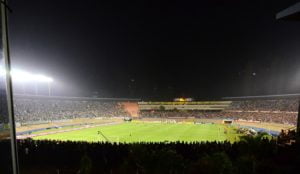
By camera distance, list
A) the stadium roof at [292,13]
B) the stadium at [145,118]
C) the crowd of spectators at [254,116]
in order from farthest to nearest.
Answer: the crowd of spectators at [254,116] → the stadium at [145,118] → the stadium roof at [292,13]

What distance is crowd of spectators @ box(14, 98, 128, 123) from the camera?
49.4m

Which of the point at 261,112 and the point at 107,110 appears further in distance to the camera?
the point at 107,110

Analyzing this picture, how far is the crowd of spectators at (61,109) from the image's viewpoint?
49406mm

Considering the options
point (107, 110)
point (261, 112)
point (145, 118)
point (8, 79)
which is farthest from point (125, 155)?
point (107, 110)

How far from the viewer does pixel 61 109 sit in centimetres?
6062

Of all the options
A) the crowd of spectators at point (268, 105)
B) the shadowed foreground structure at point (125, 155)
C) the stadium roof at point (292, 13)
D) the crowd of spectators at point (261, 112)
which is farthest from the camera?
the crowd of spectators at point (268, 105)

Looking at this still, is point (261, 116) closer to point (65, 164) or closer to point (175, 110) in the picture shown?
point (175, 110)

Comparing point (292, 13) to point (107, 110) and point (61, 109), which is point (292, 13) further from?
point (107, 110)

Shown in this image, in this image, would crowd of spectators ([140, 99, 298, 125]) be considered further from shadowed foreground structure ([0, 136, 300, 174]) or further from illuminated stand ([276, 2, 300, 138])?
illuminated stand ([276, 2, 300, 138])

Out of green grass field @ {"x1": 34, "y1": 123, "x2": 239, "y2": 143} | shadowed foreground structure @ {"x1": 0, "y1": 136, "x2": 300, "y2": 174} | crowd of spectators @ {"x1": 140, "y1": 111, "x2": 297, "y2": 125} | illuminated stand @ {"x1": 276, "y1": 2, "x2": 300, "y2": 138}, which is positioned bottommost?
crowd of spectators @ {"x1": 140, "y1": 111, "x2": 297, "y2": 125}

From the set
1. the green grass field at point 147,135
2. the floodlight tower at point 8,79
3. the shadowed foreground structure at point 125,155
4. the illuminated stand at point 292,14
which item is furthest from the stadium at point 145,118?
the floodlight tower at point 8,79

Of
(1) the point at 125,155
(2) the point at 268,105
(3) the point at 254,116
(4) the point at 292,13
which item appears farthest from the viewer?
(2) the point at 268,105

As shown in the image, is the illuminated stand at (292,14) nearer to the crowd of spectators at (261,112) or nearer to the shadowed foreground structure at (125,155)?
the shadowed foreground structure at (125,155)

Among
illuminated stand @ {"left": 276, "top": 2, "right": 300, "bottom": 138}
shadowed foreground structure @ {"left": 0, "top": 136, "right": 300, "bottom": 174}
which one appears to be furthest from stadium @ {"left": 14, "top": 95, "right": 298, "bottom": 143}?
illuminated stand @ {"left": 276, "top": 2, "right": 300, "bottom": 138}
